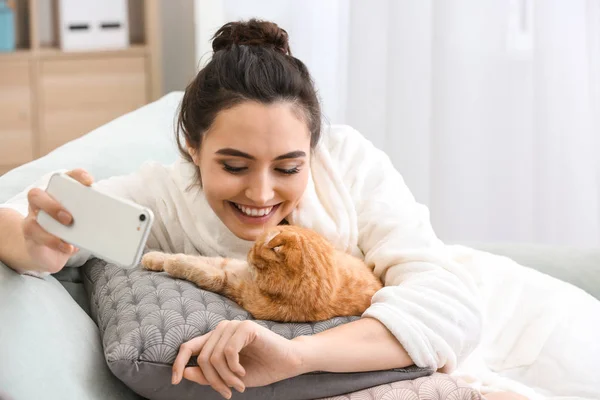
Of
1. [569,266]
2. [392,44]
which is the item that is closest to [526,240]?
[392,44]

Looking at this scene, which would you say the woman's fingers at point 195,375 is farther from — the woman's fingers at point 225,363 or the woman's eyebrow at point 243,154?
the woman's eyebrow at point 243,154

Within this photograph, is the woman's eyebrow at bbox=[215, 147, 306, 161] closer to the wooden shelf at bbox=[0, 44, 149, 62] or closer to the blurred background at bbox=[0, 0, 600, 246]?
the blurred background at bbox=[0, 0, 600, 246]

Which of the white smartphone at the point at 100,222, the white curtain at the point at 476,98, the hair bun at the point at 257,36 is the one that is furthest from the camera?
the white curtain at the point at 476,98

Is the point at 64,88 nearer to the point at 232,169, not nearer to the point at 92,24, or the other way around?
the point at 92,24

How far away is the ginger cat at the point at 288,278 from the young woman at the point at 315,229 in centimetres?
4

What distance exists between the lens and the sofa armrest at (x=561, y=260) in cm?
175

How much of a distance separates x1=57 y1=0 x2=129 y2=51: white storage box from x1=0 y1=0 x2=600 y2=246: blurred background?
43cm

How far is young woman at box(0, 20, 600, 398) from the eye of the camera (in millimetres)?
1054

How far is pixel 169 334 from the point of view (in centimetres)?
104

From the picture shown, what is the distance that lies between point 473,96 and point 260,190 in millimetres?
1793

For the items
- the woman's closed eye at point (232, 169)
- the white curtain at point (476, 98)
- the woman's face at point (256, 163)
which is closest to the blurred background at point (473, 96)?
the white curtain at point (476, 98)

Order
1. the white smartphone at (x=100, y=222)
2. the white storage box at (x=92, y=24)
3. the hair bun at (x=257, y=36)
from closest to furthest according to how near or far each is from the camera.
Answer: the white smartphone at (x=100, y=222), the hair bun at (x=257, y=36), the white storage box at (x=92, y=24)

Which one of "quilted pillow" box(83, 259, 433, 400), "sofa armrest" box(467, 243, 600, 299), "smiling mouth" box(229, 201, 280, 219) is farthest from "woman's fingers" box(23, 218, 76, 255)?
"sofa armrest" box(467, 243, 600, 299)

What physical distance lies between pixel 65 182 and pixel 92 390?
0.26m
